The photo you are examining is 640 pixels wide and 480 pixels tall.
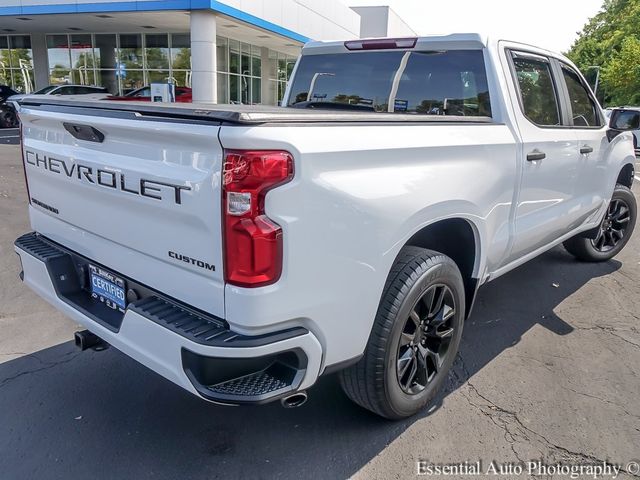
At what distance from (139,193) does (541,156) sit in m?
2.63

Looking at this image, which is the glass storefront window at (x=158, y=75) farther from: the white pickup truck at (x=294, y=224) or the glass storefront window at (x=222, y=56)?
the white pickup truck at (x=294, y=224)

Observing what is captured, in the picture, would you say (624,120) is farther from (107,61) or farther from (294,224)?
(107,61)

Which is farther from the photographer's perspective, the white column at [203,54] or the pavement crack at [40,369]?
the white column at [203,54]

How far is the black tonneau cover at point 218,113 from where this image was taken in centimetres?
203

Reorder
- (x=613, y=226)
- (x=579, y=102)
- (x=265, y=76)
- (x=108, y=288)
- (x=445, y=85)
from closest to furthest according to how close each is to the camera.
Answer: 1. (x=108, y=288)
2. (x=445, y=85)
3. (x=579, y=102)
4. (x=613, y=226)
5. (x=265, y=76)

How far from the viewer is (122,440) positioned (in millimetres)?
2852

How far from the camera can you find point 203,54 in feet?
59.3

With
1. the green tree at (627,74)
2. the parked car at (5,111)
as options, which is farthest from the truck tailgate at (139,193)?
the green tree at (627,74)

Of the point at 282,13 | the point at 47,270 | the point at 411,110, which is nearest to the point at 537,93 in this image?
the point at 411,110

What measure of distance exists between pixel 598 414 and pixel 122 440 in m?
2.64

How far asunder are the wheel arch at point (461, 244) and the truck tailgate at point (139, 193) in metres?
1.34

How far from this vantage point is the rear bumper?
209 cm

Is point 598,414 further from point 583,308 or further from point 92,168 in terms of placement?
point 92,168

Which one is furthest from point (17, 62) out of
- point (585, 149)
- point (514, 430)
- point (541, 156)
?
point (514, 430)
